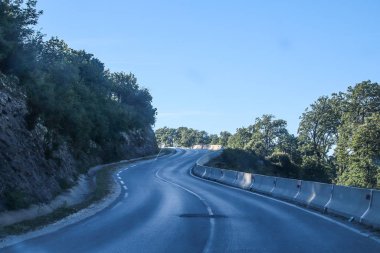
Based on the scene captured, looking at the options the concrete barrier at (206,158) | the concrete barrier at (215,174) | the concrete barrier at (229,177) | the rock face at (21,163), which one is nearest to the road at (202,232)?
the rock face at (21,163)

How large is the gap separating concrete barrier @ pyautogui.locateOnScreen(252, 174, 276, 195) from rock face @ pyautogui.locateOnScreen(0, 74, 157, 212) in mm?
9379

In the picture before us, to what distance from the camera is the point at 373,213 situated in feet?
44.6

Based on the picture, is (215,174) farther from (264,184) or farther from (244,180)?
(264,184)

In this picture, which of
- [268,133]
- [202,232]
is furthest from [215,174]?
[268,133]

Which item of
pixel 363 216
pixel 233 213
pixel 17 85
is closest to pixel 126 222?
pixel 233 213

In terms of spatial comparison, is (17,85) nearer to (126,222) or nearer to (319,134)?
(126,222)

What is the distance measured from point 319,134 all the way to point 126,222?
3216 inches

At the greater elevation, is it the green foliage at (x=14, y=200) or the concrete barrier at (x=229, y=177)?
the concrete barrier at (x=229, y=177)

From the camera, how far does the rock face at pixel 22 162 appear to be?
1429 cm

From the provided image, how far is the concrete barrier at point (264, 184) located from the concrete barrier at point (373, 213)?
1063 cm

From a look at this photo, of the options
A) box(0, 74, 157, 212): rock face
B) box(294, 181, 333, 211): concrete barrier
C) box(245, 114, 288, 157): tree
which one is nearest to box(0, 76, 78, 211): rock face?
box(0, 74, 157, 212): rock face

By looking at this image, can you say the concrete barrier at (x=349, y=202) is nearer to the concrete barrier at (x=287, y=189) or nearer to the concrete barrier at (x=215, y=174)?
the concrete barrier at (x=287, y=189)

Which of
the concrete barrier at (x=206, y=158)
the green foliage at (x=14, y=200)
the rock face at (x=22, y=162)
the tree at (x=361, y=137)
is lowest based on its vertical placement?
the green foliage at (x=14, y=200)

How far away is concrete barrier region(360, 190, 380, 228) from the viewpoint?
13.2 m
